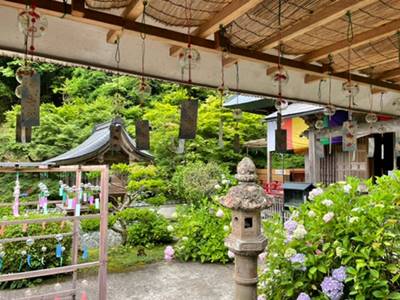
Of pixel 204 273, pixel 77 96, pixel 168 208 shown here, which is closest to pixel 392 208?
pixel 204 273

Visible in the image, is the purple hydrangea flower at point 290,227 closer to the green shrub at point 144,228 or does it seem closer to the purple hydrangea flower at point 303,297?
the purple hydrangea flower at point 303,297

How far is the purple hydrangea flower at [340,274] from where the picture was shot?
5.18 feet

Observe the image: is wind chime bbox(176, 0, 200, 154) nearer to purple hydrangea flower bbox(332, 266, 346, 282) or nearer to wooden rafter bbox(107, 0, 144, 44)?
wooden rafter bbox(107, 0, 144, 44)

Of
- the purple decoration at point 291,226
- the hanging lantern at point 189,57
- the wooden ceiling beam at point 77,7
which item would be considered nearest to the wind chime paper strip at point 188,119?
the hanging lantern at point 189,57

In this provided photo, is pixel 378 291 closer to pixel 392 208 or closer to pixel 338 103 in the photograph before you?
pixel 392 208

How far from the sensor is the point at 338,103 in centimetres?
441

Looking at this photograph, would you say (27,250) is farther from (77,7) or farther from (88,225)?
(77,7)

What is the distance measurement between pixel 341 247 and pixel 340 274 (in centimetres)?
→ 14

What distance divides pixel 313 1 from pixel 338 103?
252cm

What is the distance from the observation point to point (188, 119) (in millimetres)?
2713

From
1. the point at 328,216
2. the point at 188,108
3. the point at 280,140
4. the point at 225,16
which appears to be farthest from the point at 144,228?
the point at 328,216

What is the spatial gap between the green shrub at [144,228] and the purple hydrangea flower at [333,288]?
4.92 meters

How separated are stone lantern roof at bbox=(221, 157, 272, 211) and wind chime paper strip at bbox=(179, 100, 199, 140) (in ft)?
4.03

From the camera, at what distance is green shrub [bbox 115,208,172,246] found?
6.27 metres
